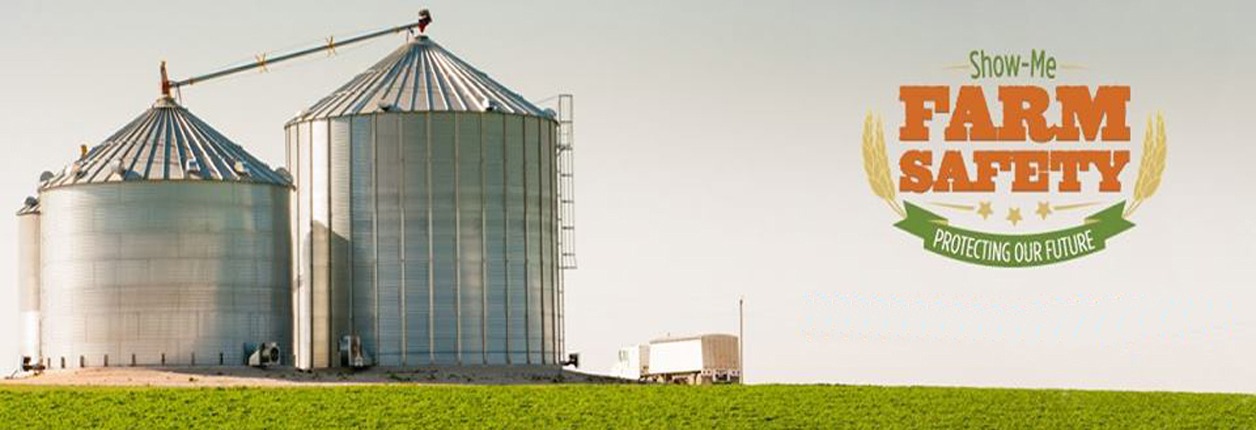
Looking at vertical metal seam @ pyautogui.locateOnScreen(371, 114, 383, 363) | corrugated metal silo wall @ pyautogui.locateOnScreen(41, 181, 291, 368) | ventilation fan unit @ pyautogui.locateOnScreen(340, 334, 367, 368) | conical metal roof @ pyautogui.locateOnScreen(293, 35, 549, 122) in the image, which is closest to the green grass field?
corrugated metal silo wall @ pyautogui.locateOnScreen(41, 181, 291, 368)

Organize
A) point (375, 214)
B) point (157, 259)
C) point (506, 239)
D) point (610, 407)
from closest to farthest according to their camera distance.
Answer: point (610, 407) < point (157, 259) < point (375, 214) < point (506, 239)

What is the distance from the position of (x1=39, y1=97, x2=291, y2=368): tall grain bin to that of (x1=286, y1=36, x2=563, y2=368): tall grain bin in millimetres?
2552

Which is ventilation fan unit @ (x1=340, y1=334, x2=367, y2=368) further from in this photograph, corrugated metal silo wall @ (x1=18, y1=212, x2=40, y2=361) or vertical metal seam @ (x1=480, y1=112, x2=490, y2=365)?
corrugated metal silo wall @ (x1=18, y1=212, x2=40, y2=361)

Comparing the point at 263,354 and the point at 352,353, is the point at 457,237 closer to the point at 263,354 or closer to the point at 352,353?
the point at 352,353

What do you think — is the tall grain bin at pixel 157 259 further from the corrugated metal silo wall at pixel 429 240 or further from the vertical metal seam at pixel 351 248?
the vertical metal seam at pixel 351 248

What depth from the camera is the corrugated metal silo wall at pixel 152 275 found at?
87.2m

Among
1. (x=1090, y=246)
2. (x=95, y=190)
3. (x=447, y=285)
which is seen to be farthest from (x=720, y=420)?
(x=95, y=190)

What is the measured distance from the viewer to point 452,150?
297ft

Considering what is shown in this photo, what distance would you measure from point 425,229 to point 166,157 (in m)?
10.6

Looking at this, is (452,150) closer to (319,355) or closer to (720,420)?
(319,355)

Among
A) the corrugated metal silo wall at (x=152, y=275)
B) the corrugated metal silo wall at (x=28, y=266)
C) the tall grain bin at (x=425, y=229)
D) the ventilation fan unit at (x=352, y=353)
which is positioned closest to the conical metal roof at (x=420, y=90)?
the tall grain bin at (x=425, y=229)

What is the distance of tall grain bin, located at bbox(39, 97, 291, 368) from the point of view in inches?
3435

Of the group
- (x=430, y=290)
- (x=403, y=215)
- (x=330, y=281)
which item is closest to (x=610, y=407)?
(x=430, y=290)

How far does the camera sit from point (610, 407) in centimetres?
7181
